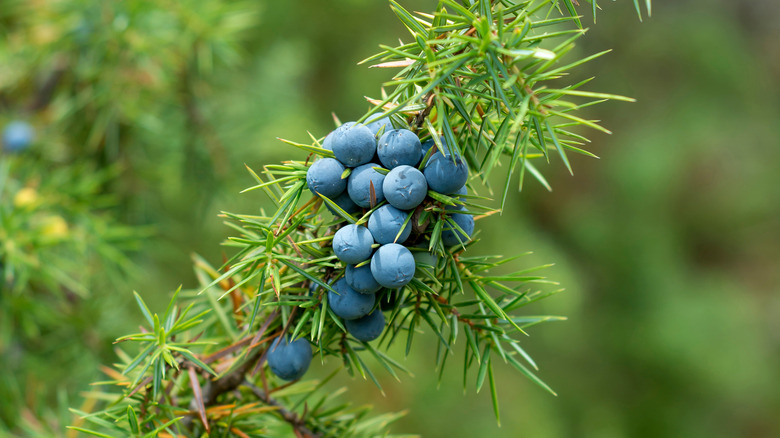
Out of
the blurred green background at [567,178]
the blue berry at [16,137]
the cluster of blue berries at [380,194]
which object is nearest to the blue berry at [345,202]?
the cluster of blue berries at [380,194]

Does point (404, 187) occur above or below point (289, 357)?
above

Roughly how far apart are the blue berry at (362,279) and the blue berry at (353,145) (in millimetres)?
75

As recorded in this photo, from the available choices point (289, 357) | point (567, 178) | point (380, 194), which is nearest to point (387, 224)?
point (380, 194)

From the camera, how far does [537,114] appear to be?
0.35 metres

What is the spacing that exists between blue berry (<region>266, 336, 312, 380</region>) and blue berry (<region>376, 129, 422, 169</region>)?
161 millimetres

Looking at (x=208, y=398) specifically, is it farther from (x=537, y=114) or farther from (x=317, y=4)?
(x=317, y=4)

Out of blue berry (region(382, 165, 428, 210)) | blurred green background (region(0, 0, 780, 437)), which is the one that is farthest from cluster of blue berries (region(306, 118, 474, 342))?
blurred green background (region(0, 0, 780, 437))

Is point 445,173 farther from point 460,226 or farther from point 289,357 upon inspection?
point 289,357

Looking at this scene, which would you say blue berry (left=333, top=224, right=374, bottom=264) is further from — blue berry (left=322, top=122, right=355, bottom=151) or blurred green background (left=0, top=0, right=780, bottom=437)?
blurred green background (left=0, top=0, right=780, bottom=437)

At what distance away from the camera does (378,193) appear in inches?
15.4

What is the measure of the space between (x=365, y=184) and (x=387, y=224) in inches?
1.3

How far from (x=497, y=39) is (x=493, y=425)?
195cm

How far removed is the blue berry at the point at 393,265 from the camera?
0.37 m

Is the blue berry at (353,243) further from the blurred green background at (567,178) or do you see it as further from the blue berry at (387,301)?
the blurred green background at (567,178)
